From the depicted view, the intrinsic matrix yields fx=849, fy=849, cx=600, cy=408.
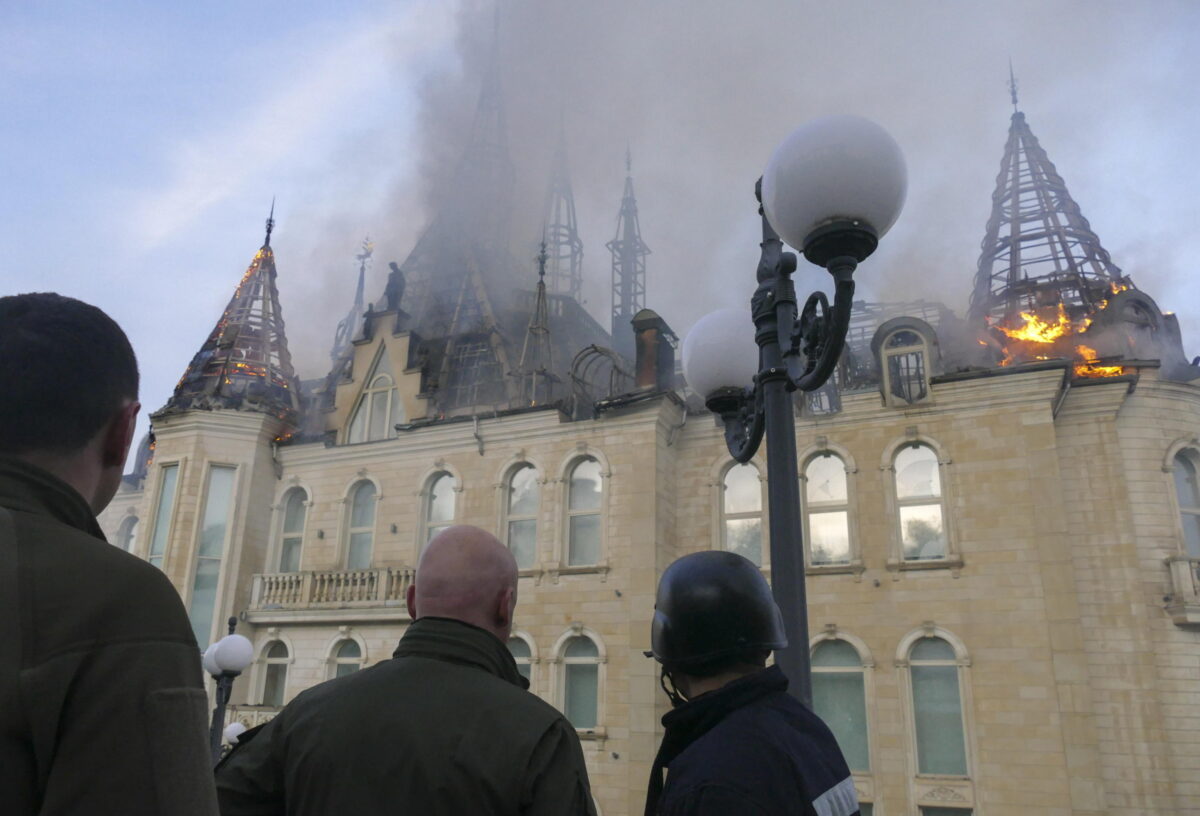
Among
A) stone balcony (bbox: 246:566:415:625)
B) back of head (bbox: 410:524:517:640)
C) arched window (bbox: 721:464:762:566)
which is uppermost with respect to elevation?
arched window (bbox: 721:464:762:566)

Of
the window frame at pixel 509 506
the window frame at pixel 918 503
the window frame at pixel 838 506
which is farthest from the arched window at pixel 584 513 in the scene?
the window frame at pixel 918 503

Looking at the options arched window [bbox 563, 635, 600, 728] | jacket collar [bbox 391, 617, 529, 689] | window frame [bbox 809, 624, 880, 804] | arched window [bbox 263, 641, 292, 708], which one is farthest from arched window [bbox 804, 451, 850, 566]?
jacket collar [bbox 391, 617, 529, 689]

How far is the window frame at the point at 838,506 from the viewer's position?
16.6 meters

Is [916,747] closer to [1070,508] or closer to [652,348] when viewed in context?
[1070,508]

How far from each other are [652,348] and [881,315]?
9.40 meters

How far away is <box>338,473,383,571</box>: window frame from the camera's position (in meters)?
20.9

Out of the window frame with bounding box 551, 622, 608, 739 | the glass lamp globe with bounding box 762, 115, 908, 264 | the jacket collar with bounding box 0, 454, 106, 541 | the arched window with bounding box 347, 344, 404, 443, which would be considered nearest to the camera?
the jacket collar with bounding box 0, 454, 106, 541

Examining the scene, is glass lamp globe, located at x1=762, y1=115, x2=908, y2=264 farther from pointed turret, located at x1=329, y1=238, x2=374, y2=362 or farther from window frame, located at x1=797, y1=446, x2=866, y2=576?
pointed turret, located at x1=329, y1=238, x2=374, y2=362

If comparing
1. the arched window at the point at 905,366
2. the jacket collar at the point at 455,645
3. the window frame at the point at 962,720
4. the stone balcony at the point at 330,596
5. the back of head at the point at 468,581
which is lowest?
the window frame at the point at 962,720

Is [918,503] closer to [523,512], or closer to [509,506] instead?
[523,512]

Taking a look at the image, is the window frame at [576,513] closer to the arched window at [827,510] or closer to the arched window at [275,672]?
the arched window at [827,510]

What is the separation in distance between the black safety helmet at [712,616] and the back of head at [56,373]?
156 centimetres

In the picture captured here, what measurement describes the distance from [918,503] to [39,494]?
17.0 m

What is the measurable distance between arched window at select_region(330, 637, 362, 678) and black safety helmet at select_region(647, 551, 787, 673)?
730 inches
